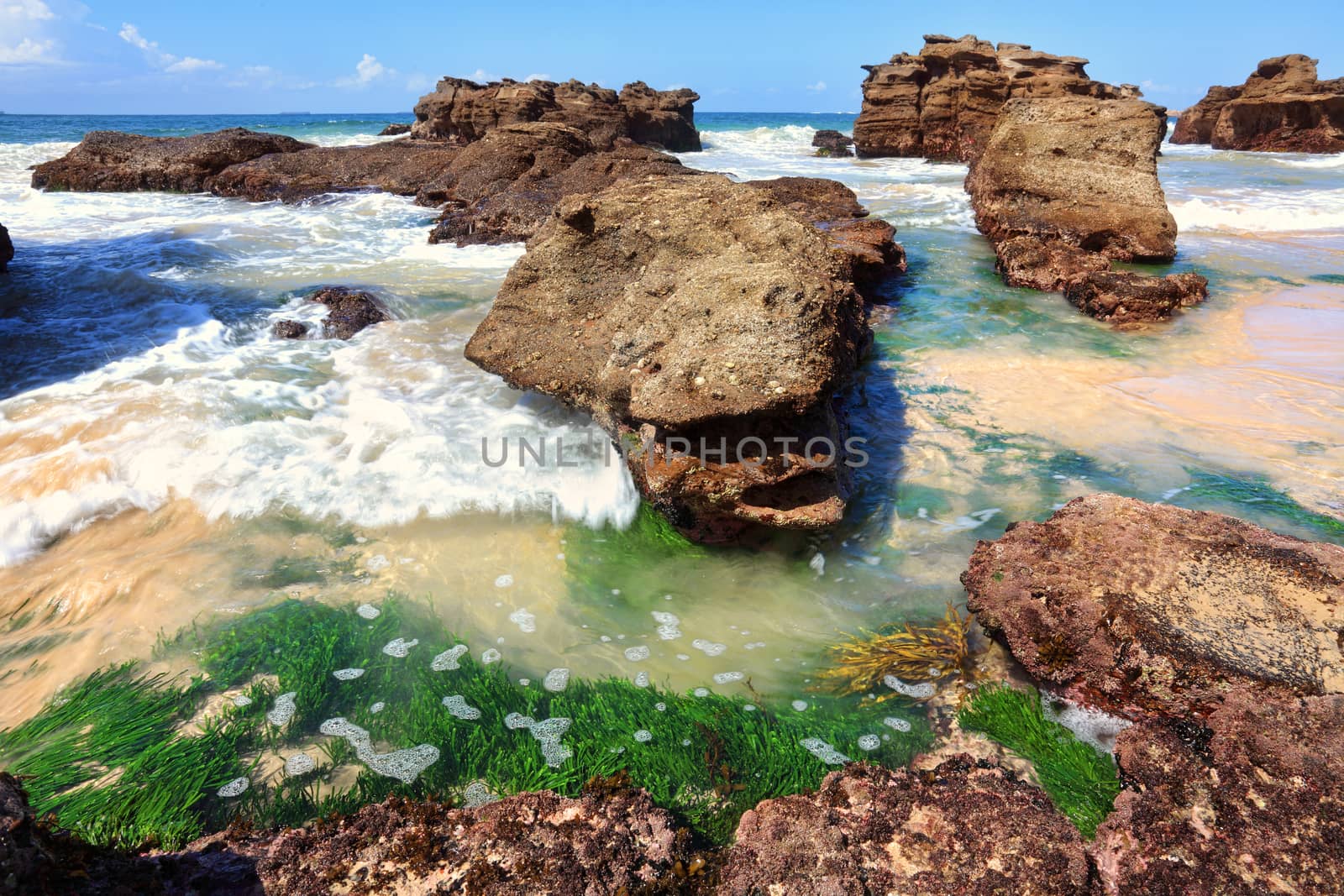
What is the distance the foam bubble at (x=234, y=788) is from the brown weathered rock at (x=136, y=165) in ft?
60.1

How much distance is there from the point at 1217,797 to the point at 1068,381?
4237 millimetres

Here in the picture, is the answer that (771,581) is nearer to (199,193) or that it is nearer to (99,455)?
(99,455)

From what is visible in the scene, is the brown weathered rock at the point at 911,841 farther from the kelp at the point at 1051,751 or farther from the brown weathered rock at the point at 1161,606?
the brown weathered rock at the point at 1161,606

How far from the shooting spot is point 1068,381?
5.63 meters


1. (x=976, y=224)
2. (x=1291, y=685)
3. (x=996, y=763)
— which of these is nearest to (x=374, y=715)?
(x=996, y=763)

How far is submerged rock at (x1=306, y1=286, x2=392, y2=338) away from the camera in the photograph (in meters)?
6.96

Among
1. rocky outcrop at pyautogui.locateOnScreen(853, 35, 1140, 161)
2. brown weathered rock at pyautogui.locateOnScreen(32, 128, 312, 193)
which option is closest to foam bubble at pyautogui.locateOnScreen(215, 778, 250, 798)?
brown weathered rock at pyautogui.locateOnScreen(32, 128, 312, 193)

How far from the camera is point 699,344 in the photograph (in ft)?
11.9

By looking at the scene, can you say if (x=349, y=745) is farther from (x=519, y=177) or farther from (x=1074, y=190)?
(x=519, y=177)

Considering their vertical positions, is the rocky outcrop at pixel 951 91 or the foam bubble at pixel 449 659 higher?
the rocky outcrop at pixel 951 91

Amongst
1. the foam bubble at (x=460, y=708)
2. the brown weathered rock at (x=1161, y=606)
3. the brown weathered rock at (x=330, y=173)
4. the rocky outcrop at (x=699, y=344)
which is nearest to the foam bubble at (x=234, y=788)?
the foam bubble at (x=460, y=708)

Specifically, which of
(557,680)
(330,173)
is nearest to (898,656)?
(557,680)

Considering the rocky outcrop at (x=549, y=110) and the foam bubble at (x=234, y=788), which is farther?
the rocky outcrop at (x=549, y=110)

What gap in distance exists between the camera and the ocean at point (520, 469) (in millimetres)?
3271
